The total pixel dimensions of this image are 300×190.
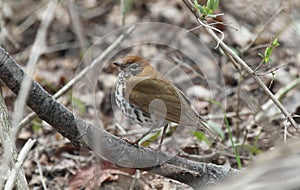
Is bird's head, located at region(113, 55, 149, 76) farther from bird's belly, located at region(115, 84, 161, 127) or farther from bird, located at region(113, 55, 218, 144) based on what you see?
bird's belly, located at region(115, 84, 161, 127)

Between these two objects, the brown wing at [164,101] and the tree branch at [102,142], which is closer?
the tree branch at [102,142]

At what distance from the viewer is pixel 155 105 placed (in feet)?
14.0

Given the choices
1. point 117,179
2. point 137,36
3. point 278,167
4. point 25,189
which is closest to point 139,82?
point 117,179

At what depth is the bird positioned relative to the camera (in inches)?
164

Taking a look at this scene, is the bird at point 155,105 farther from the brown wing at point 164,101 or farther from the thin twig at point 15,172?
the thin twig at point 15,172

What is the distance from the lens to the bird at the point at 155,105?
4.16m

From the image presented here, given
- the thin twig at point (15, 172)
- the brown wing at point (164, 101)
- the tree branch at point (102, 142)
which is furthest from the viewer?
the brown wing at point (164, 101)

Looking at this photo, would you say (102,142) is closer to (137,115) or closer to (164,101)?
(137,115)

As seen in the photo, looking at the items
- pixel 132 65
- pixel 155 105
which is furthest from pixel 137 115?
pixel 132 65

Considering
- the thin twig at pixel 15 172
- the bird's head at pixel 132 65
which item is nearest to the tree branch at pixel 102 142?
the thin twig at pixel 15 172

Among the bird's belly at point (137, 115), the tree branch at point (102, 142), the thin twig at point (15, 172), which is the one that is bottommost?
the thin twig at point (15, 172)

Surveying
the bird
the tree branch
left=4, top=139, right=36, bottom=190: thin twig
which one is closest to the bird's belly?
the bird

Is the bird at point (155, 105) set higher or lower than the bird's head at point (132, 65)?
lower

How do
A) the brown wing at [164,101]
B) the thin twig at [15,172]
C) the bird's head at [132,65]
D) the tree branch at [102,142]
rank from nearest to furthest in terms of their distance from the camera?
the thin twig at [15,172] < the tree branch at [102,142] < the brown wing at [164,101] < the bird's head at [132,65]
